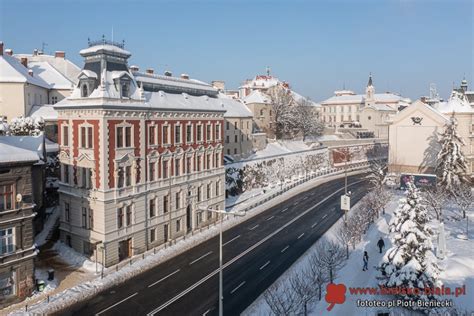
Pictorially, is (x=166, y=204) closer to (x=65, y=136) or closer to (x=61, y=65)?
(x=65, y=136)

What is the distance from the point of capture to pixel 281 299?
26.4 m

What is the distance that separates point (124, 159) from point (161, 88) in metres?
10.6

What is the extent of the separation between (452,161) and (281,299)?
41252 millimetres

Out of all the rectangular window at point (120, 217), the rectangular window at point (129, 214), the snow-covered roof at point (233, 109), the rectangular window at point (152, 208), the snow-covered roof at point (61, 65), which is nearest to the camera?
the rectangular window at point (120, 217)

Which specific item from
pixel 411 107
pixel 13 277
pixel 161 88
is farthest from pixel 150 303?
pixel 411 107

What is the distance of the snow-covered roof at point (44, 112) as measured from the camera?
57.5 m

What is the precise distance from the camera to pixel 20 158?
94.0 ft

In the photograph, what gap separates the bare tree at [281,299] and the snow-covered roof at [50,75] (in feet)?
170

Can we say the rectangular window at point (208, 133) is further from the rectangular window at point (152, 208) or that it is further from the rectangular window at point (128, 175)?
the rectangular window at point (128, 175)

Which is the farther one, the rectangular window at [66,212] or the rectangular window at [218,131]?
the rectangular window at [218,131]

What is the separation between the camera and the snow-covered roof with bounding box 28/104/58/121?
57550 mm

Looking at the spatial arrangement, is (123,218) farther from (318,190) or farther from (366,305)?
(318,190)

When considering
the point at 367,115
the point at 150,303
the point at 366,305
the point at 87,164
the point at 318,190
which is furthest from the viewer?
the point at 367,115

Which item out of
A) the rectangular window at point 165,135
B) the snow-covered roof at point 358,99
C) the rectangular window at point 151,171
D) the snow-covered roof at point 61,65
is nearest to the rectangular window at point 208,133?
the rectangular window at point 165,135
